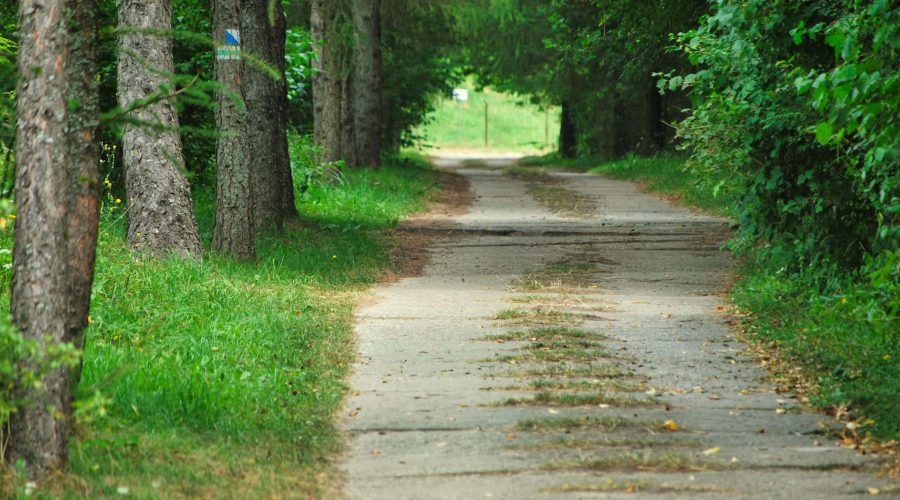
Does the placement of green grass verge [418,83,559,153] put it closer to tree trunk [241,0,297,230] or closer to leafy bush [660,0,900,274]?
tree trunk [241,0,297,230]

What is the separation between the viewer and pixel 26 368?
17.6 ft

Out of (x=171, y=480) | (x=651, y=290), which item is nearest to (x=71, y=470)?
(x=171, y=480)

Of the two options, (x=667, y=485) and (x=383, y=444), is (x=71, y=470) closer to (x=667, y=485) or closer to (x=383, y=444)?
(x=383, y=444)

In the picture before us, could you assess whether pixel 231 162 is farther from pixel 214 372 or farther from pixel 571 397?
pixel 571 397

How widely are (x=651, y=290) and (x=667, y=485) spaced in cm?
684

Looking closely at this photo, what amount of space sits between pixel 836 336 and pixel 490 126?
3012 inches

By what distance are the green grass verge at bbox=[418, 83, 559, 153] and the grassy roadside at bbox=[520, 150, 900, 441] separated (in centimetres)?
6380

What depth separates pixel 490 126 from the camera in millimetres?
84750

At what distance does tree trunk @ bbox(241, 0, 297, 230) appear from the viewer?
555 inches

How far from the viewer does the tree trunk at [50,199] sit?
18.1 ft

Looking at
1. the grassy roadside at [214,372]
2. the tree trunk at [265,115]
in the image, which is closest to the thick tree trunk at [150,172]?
the grassy roadside at [214,372]

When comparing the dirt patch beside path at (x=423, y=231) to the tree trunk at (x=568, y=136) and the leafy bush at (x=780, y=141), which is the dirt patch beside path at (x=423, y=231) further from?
the tree trunk at (x=568, y=136)

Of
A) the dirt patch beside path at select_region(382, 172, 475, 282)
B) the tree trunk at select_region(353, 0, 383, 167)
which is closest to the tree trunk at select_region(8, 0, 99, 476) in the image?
the dirt patch beside path at select_region(382, 172, 475, 282)

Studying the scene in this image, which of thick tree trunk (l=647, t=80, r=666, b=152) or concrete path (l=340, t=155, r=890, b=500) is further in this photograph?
thick tree trunk (l=647, t=80, r=666, b=152)
